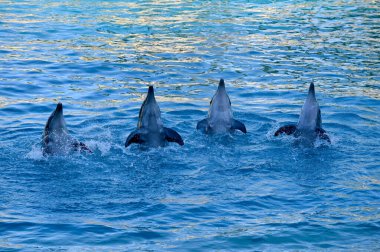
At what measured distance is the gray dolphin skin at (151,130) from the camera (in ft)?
39.1

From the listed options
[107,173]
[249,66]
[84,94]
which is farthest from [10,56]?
[107,173]

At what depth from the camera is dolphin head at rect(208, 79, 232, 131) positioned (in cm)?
1273

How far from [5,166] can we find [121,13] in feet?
56.6

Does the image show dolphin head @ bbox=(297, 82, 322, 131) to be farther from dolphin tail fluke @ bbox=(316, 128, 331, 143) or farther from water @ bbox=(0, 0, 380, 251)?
water @ bbox=(0, 0, 380, 251)

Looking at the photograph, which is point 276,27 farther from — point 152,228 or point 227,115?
point 152,228

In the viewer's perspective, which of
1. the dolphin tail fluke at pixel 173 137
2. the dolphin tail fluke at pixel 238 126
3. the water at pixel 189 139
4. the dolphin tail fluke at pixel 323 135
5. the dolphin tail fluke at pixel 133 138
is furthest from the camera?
the dolphin tail fluke at pixel 238 126

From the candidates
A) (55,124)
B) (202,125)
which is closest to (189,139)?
(202,125)

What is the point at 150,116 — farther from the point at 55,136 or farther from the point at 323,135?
the point at 323,135

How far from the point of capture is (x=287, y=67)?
61.6 ft

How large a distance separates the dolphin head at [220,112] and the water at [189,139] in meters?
0.31

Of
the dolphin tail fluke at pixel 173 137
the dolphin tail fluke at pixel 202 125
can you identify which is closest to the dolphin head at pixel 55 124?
the dolphin tail fluke at pixel 173 137

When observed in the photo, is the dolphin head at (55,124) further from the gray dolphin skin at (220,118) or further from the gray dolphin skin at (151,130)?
the gray dolphin skin at (220,118)

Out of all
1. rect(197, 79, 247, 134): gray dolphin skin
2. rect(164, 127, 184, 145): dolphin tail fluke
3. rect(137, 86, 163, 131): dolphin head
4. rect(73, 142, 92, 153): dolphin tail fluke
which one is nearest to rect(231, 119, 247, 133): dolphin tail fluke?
rect(197, 79, 247, 134): gray dolphin skin

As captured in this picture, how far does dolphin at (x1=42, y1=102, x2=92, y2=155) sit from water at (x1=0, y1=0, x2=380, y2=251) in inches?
7.9
